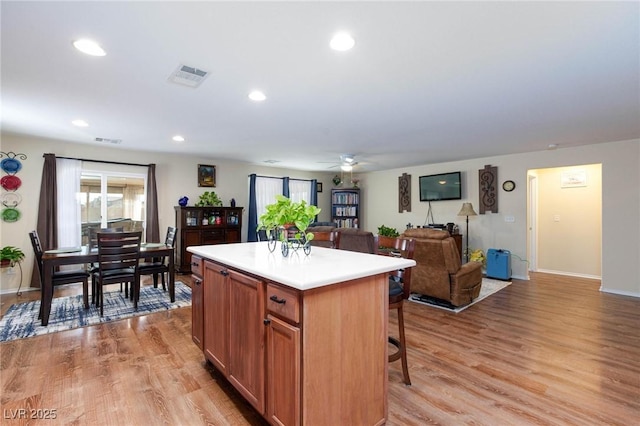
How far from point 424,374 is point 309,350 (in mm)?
1407

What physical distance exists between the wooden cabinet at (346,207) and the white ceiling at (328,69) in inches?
156

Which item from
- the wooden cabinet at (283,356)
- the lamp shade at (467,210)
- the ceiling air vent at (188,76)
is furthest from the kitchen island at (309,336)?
the lamp shade at (467,210)

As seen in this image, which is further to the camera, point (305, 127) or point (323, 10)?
point (305, 127)

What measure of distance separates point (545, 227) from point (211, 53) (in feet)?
23.5

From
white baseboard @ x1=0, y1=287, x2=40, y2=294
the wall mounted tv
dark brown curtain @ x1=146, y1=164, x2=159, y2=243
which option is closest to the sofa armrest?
the wall mounted tv

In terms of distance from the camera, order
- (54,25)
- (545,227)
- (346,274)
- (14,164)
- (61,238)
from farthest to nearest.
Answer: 1. (545,227)
2. (61,238)
3. (14,164)
4. (54,25)
5. (346,274)

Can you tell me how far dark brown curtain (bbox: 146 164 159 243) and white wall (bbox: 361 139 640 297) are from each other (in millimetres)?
5241

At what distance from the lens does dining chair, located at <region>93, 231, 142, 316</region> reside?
3455 millimetres

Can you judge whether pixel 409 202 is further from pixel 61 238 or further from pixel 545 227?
pixel 61 238

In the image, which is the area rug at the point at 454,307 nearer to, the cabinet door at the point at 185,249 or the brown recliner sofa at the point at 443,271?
the brown recliner sofa at the point at 443,271

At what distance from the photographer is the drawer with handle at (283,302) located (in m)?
1.40

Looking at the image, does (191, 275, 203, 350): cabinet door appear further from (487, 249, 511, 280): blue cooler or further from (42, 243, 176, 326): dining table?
(487, 249, 511, 280): blue cooler

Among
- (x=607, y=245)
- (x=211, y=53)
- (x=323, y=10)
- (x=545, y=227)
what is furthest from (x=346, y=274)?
(x=545, y=227)

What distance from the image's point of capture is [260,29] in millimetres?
1820
